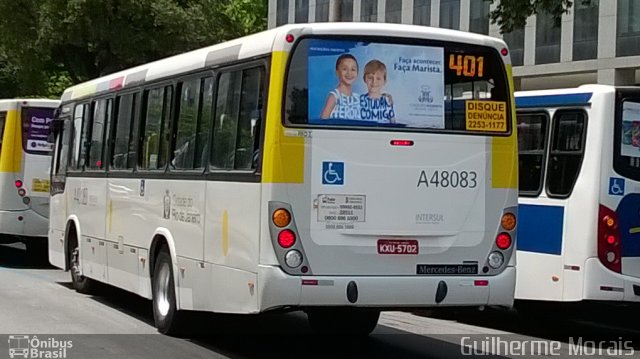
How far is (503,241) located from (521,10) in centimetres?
868

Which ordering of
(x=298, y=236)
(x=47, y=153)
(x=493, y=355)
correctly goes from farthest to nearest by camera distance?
(x=47, y=153)
(x=493, y=355)
(x=298, y=236)

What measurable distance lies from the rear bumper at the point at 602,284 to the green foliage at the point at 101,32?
81.8 ft

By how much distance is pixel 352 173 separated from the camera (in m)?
8.83

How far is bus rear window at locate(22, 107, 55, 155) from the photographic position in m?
18.8

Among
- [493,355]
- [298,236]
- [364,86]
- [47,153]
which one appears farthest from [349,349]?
[47,153]

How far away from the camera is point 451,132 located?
362 inches

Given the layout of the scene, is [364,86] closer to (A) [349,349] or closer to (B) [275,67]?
(B) [275,67]

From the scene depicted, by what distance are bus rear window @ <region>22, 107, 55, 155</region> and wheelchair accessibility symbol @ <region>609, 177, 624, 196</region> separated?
11.0 metres

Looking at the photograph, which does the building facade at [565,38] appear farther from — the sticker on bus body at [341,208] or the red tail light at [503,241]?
the sticker on bus body at [341,208]

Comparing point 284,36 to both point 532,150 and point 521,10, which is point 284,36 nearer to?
point 532,150

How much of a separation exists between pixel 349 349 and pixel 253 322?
85.4 inches

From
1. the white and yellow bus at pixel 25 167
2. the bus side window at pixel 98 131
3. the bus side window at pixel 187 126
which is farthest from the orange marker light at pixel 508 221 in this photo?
the white and yellow bus at pixel 25 167

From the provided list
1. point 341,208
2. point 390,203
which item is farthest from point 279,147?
point 390,203

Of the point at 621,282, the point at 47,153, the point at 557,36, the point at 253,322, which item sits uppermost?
the point at 557,36
